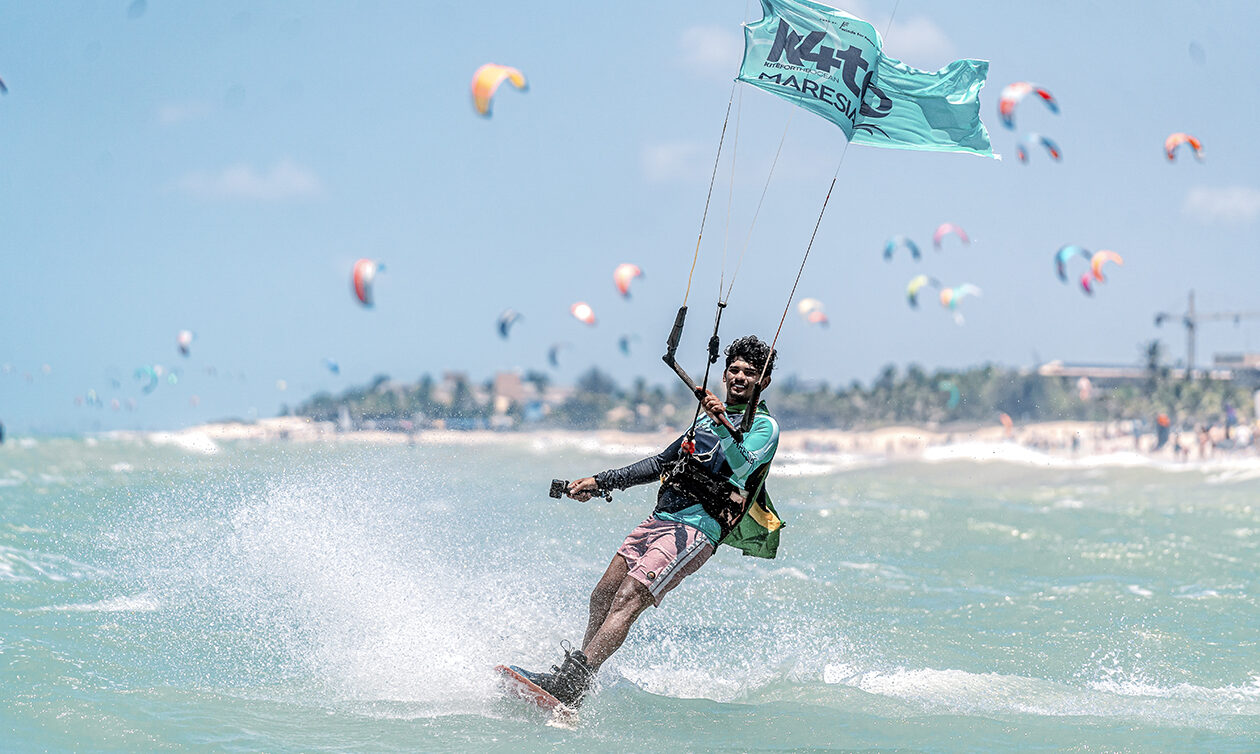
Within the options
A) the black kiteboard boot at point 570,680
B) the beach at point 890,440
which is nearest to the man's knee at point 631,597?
the black kiteboard boot at point 570,680

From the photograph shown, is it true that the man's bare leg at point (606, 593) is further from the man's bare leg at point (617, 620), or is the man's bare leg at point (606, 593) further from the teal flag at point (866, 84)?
the teal flag at point (866, 84)

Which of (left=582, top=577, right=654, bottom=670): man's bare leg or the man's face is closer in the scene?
(left=582, top=577, right=654, bottom=670): man's bare leg

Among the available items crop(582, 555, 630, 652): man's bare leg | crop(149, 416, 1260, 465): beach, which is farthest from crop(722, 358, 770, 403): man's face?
crop(149, 416, 1260, 465): beach

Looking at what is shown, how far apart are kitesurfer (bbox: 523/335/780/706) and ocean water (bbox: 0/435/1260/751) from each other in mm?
472

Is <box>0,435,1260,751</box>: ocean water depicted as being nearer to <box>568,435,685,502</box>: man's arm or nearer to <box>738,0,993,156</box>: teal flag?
<box>568,435,685,502</box>: man's arm

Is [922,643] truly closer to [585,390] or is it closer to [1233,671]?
[1233,671]

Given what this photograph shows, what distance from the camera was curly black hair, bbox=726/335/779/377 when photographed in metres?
5.18

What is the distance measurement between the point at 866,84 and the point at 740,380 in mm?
1749

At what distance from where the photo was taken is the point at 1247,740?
502 cm

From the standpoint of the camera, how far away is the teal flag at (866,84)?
5.67m

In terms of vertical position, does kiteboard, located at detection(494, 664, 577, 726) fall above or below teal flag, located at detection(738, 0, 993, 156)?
below

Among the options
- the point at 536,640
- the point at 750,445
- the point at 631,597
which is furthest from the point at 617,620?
the point at 536,640

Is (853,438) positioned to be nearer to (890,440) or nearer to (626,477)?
(890,440)

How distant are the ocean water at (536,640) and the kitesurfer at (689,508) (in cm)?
47
